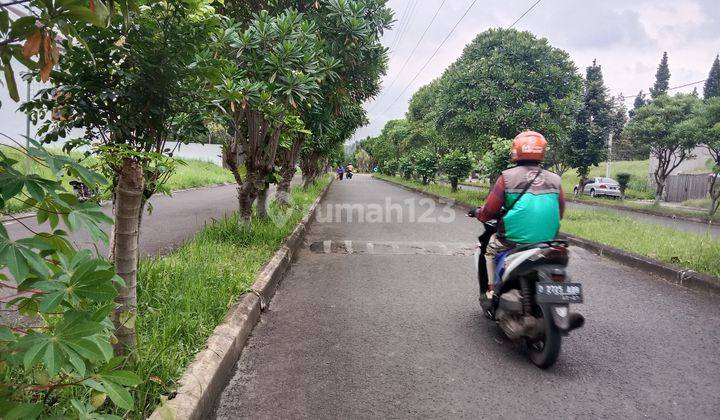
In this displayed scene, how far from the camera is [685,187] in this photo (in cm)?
2730

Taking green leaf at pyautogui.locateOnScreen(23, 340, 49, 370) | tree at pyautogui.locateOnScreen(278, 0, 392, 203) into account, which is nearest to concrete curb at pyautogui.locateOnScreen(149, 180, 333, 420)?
green leaf at pyautogui.locateOnScreen(23, 340, 49, 370)

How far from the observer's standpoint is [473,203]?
15.8m

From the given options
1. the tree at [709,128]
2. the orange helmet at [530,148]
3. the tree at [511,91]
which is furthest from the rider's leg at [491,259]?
the tree at [709,128]

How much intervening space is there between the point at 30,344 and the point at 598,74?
4170 centimetres

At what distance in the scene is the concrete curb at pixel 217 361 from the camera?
88.4 inches

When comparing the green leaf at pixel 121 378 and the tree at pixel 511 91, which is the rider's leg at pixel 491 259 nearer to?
the green leaf at pixel 121 378

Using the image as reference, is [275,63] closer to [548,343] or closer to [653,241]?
[548,343]

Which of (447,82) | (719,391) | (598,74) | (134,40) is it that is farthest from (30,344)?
(598,74)

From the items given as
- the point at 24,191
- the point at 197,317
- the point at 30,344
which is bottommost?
the point at 197,317

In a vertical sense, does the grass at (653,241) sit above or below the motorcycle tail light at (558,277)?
below

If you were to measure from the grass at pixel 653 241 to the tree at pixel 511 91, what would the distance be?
533 cm

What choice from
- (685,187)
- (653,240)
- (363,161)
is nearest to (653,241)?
(653,240)

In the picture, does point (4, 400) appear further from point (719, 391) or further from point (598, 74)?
point (598, 74)

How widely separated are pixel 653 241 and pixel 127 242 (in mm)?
8495
